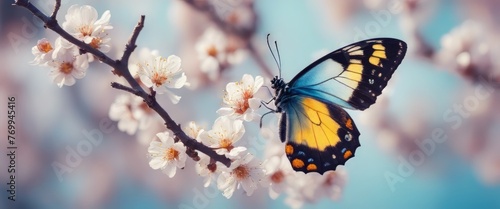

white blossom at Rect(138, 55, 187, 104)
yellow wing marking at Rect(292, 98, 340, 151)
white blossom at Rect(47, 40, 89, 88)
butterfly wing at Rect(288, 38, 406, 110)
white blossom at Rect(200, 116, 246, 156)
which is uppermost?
butterfly wing at Rect(288, 38, 406, 110)

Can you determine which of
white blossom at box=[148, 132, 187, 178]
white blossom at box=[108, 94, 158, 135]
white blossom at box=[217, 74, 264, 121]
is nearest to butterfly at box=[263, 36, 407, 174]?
white blossom at box=[217, 74, 264, 121]

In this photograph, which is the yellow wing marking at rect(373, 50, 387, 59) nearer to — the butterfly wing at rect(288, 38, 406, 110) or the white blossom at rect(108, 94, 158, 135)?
the butterfly wing at rect(288, 38, 406, 110)

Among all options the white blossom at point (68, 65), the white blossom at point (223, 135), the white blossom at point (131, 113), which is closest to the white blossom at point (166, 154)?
the white blossom at point (223, 135)

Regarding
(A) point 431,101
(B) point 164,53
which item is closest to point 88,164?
(B) point 164,53

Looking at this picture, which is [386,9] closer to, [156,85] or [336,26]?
[336,26]

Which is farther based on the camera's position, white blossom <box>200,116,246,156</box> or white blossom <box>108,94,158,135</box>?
white blossom <box>108,94,158,135</box>

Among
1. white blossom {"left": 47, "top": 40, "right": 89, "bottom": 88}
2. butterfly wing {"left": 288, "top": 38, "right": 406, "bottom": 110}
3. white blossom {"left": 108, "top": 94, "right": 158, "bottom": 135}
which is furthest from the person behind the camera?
white blossom {"left": 108, "top": 94, "right": 158, "bottom": 135}

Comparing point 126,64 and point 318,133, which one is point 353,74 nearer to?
point 318,133
